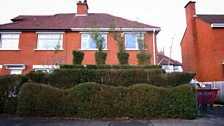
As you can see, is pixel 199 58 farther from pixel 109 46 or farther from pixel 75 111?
pixel 75 111

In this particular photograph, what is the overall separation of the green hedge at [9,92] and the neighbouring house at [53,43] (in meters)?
7.61

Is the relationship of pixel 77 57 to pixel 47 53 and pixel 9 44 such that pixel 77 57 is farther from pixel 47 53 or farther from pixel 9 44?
pixel 9 44

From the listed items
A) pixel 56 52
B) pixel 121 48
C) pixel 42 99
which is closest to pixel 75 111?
pixel 42 99

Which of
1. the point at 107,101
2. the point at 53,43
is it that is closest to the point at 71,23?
the point at 53,43

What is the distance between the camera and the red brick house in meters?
18.9

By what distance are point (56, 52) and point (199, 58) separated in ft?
46.8

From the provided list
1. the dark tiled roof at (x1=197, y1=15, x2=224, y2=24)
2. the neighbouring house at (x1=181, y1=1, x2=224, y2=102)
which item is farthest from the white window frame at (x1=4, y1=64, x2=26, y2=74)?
the dark tiled roof at (x1=197, y1=15, x2=224, y2=24)

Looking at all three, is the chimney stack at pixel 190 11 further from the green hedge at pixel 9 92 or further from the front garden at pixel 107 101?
the green hedge at pixel 9 92

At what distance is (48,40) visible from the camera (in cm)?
1844

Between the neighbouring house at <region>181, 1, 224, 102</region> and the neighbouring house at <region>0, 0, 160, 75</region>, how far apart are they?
17.7ft

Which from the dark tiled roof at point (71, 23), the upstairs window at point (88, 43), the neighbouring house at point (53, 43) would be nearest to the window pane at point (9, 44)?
the neighbouring house at point (53, 43)

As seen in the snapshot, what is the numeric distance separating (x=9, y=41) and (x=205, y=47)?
1841 centimetres

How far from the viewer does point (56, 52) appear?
17500mm

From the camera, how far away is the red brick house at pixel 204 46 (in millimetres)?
18938
